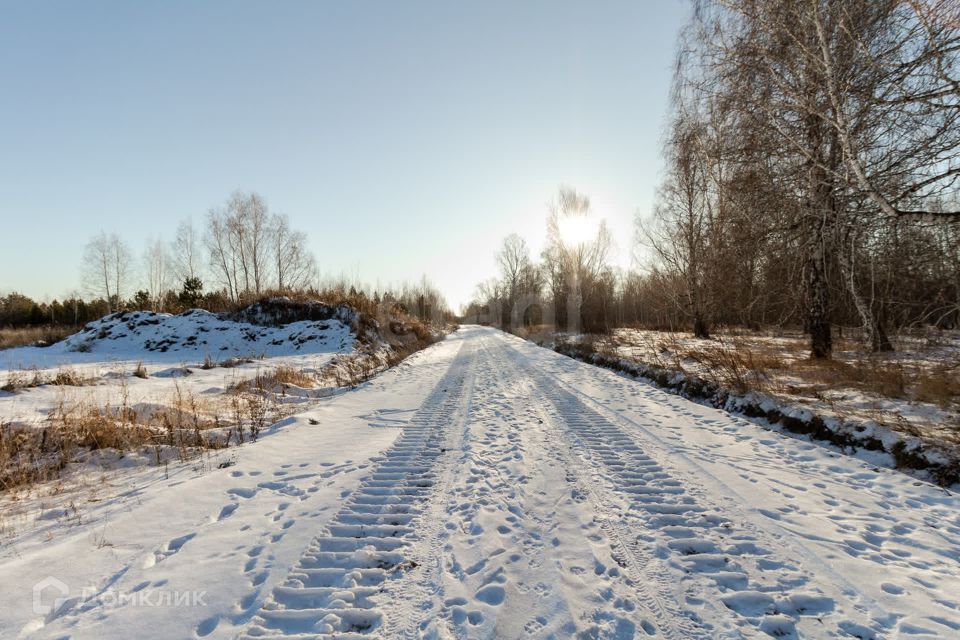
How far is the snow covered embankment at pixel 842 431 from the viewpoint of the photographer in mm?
4184

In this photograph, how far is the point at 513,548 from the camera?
2951mm

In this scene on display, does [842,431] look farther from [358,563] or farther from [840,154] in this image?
[358,563]

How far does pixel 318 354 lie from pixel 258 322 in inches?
282

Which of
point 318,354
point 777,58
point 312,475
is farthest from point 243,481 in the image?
point 318,354

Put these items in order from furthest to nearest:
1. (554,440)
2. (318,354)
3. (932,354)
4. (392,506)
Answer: (318,354), (932,354), (554,440), (392,506)

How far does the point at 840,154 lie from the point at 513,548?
8101 mm

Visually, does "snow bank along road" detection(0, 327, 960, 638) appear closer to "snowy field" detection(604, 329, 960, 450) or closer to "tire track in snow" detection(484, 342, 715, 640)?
"tire track in snow" detection(484, 342, 715, 640)

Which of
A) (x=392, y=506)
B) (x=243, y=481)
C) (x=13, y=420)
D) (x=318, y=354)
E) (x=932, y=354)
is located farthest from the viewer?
(x=318, y=354)

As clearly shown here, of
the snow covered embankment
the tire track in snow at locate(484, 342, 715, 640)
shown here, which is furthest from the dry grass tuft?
the snow covered embankment

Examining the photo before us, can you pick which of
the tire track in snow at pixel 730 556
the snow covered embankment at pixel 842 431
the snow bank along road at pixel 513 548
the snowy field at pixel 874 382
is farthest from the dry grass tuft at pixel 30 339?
the snowy field at pixel 874 382

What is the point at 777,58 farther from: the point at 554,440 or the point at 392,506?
the point at 392,506

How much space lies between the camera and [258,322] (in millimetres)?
19797

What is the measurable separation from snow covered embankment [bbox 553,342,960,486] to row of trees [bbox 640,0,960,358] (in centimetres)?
147

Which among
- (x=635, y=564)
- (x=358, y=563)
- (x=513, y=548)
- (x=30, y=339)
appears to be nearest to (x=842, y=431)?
(x=635, y=564)
